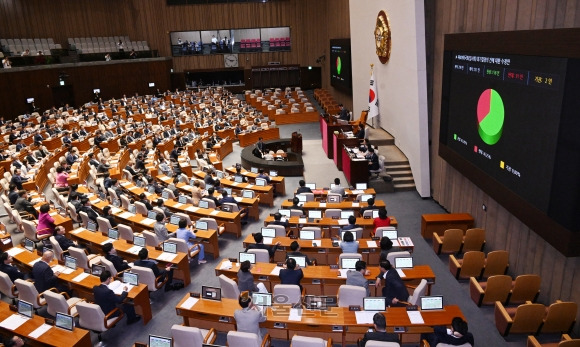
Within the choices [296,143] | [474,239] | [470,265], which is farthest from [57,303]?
[296,143]

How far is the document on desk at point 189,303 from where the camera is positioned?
7.64 metres

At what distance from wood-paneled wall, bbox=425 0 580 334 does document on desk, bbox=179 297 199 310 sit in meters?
6.75

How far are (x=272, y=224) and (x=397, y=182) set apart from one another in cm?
649

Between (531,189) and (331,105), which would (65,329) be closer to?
(531,189)

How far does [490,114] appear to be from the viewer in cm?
951

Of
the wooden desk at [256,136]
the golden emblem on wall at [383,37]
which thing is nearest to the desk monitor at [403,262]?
the golden emblem on wall at [383,37]

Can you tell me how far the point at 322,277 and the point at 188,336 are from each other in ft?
9.70

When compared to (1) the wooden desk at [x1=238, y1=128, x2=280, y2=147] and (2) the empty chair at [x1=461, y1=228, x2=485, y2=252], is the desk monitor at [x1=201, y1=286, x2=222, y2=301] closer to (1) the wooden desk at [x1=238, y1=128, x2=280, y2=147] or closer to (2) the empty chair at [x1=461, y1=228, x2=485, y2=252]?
(2) the empty chair at [x1=461, y1=228, x2=485, y2=252]

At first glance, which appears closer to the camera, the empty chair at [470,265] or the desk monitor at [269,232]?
the empty chair at [470,265]

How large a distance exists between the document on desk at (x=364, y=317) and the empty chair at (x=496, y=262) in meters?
3.63

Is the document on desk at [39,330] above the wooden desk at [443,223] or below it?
above

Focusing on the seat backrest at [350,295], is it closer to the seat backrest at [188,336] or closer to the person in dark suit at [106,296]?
the seat backrest at [188,336]

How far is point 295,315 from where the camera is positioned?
7.23 metres

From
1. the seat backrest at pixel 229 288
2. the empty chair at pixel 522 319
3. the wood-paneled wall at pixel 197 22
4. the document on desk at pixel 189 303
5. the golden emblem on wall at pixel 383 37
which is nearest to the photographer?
the empty chair at pixel 522 319
